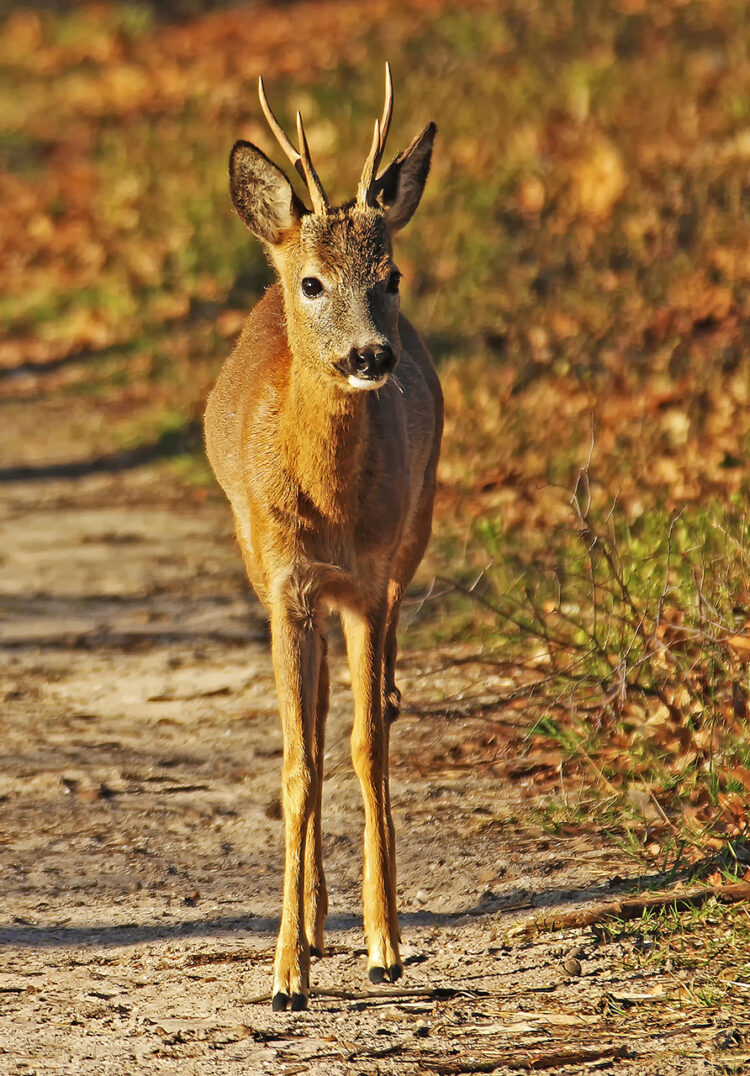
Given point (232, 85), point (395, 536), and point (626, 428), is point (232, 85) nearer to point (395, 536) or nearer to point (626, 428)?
point (626, 428)

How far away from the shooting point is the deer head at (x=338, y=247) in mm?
4684

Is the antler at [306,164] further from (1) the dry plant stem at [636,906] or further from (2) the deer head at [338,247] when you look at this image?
(1) the dry plant stem at [636,906]

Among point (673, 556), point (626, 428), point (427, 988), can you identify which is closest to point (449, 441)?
point (626, 428)

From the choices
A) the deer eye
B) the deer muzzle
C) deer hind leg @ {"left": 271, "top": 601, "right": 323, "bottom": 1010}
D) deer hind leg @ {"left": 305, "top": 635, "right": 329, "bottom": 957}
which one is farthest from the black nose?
deer hind leg @ {"left": 305, "top": 635, "right": 329, "bottom": 957}

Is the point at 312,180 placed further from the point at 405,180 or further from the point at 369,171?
the point at 405,180

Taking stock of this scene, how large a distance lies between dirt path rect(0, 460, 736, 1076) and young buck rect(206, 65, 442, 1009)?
290mm

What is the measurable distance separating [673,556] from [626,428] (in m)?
2.55

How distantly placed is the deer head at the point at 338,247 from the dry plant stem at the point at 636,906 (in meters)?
1.66

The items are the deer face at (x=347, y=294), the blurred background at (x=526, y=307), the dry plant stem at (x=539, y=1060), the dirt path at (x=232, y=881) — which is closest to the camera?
the dry plant stem at (x=539, y=1060)

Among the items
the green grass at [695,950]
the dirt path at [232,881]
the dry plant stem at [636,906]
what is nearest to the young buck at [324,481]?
the dirt path at [232,881]

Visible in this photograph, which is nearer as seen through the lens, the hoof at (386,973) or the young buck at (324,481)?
the hoof at (386,973)

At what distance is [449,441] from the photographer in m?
10.0

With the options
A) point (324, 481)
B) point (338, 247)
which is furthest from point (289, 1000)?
point (338, 247)

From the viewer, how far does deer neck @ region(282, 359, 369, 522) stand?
4.98 meters
